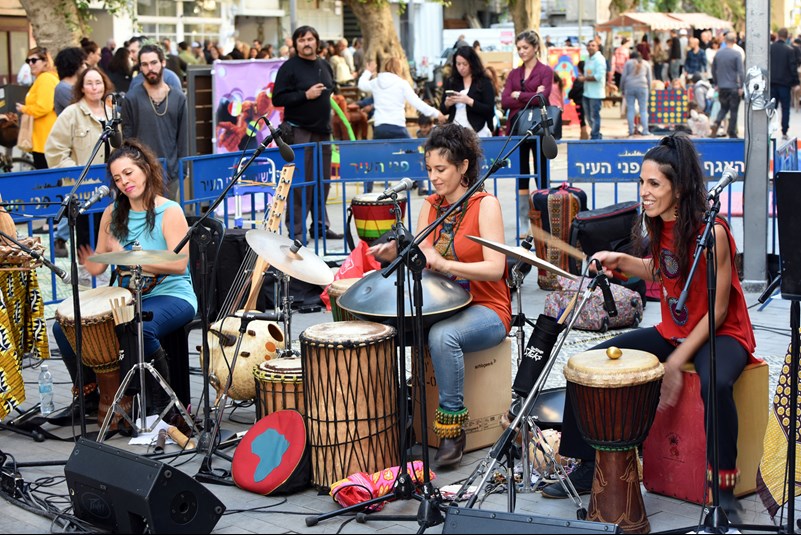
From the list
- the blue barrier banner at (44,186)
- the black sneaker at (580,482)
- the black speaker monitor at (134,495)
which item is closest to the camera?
the black speaker monitor at (134,495)

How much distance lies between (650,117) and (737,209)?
11.7 m

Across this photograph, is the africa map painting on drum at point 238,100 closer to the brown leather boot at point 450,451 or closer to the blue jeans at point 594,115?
the brown leather boot at point 450,451

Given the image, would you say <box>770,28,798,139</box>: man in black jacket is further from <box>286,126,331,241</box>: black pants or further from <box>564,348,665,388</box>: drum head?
<box>564,348,665,388</box>: drum head

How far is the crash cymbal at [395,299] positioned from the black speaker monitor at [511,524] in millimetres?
1497

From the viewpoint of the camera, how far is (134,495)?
4258 mm

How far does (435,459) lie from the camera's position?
5.29m

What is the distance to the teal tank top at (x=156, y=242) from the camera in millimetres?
6035

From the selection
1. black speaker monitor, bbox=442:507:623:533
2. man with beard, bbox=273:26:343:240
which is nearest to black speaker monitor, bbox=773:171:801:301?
black speaker monitor, bbox=442:507:623:533

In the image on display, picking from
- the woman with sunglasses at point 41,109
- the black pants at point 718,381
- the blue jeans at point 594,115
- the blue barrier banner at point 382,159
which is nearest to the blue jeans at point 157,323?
the black pants at point 718,381

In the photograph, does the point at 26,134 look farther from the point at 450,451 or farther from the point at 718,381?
the point at 718,381

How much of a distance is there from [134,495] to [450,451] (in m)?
1.56

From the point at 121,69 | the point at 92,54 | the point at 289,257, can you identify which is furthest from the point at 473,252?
the point at 121,69

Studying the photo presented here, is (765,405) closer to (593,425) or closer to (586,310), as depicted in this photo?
(593,425)

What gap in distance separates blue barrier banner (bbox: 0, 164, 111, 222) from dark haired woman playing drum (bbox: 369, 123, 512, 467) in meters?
3.38
